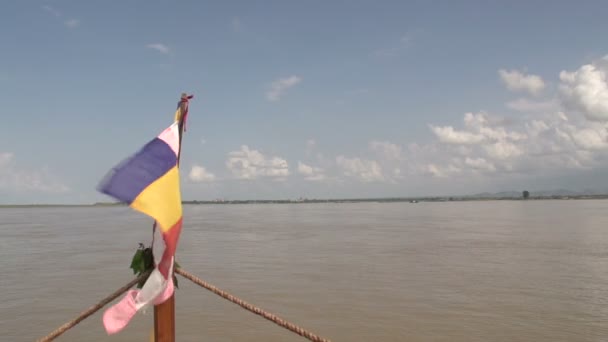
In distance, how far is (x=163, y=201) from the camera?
333 cm

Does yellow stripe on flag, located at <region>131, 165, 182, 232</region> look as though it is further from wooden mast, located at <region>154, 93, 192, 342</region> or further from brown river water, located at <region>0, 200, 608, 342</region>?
brown river water, located at <region>0, 200, 608, 342</region>

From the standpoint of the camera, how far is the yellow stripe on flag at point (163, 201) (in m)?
3.24

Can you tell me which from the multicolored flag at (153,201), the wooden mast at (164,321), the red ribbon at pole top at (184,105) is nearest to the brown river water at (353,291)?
the wooden mast at (164,321)

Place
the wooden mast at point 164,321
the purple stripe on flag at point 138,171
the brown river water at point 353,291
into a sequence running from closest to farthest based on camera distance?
the purple stripe on flag at point 138,171 < the wooden mast at point 164,321 < the brown river water at point 353,291

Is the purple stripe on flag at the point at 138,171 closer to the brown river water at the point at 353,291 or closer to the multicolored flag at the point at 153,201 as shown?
the multicolored flag at the point at 153,201

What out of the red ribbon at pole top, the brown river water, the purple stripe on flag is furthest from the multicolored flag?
the brown river water

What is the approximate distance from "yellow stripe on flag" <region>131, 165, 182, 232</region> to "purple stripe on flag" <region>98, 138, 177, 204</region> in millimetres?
40

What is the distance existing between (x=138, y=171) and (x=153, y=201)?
272 mm

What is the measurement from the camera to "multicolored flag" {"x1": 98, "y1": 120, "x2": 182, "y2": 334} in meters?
3.24

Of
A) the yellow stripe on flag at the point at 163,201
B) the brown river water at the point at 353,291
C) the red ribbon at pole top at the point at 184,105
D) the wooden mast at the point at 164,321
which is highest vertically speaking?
the red ribbon at pole top at the point at 184,105

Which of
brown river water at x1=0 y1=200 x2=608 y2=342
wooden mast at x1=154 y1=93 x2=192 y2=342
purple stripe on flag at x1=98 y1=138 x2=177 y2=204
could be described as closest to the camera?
purple stripe on flag at x1=98 y1=138 x2=177 y2=204

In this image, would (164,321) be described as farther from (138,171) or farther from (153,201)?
(138,171)

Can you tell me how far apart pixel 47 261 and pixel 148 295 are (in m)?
18.6

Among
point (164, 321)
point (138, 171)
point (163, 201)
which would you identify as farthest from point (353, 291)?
point (138, 171)
